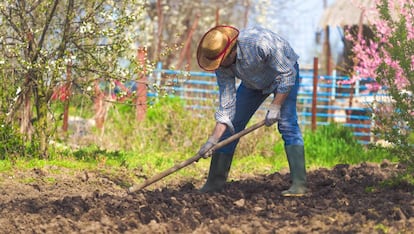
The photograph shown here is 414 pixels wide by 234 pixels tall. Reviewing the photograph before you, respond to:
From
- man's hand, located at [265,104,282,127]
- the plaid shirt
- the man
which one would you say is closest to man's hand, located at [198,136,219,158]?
the man

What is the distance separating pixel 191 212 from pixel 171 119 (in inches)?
239

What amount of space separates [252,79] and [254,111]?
1.56ft

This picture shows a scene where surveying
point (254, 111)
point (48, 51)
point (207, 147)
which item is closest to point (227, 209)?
point (207, 147)

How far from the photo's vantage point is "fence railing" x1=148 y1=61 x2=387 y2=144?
10.2 metres

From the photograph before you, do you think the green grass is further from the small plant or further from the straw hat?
the straw hat

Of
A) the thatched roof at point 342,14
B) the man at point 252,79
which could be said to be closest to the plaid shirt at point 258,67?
the man at point 252,79

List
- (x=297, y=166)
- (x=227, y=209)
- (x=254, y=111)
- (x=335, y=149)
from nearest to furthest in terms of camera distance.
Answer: (x=227, y=209) < (x=297, y=166) < (x=254, y=111) < (x=335, y=149)

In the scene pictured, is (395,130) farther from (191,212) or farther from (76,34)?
(76,34)

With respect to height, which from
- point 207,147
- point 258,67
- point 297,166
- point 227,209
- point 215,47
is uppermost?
point 215,47

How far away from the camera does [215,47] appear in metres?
6.18

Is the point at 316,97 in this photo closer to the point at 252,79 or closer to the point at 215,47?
the point at 252,79

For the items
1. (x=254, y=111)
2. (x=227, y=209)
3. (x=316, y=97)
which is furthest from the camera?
(x=316, y=97)

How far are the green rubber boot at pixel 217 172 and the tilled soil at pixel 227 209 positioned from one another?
3.7 inches

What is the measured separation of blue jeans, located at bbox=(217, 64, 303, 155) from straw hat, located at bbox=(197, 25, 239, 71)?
672 mm
